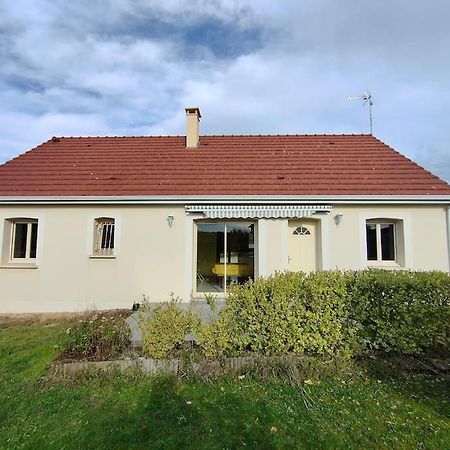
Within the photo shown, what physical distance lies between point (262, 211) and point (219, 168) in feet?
13.1

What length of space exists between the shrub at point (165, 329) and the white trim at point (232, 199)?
7.83 m

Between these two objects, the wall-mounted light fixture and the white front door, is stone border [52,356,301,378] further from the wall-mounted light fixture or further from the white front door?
the wall-mounted light fixture

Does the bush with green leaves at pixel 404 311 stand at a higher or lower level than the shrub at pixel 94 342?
higher

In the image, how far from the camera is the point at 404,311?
698 cm

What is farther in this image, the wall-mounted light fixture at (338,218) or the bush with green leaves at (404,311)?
the wall-mounted light fixture at (338,218)

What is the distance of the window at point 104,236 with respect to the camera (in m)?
15.1

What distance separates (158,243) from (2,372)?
26.9 ft

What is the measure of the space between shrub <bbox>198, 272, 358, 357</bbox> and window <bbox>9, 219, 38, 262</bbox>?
481 inches

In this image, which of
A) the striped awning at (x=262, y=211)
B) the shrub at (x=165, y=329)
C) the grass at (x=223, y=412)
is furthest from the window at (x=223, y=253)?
the grass at (x=223, y=412)

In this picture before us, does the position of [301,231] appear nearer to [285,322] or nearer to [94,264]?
[285,322]

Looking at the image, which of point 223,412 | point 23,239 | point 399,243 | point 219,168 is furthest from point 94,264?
point 399,243

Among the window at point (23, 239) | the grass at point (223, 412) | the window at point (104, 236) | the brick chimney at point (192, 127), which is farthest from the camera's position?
the brick chimney at point (192, 127)

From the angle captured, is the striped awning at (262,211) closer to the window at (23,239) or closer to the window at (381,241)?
the window at (381,241)

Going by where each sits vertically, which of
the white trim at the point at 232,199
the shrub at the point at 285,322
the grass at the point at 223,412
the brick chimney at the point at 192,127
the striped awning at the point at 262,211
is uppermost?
the brick chimney at the point at 192,127
